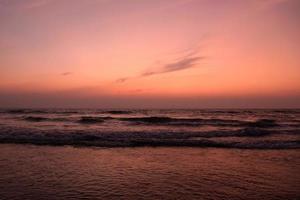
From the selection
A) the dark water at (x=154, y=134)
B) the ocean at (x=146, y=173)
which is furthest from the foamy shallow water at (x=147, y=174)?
the dark water at (x=154, y=134)

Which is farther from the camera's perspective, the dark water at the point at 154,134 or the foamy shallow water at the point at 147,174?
the dark water at the point at 154,134

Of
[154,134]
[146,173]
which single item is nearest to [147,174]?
[146,173]

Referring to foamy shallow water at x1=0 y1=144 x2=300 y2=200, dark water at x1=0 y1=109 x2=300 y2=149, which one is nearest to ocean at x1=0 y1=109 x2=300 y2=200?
foamy shallow water at x1=0 y1=144 x2=300 y2=200

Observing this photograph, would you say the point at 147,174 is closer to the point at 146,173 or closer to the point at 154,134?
the point at 146,173

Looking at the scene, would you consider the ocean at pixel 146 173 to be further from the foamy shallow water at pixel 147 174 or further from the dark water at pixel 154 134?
the dark water at pixel 154 134

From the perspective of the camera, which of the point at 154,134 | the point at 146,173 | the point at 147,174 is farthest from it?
the point at 154,134

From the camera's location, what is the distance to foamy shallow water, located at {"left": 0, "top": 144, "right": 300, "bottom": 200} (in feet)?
20.0

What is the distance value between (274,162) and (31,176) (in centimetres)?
717

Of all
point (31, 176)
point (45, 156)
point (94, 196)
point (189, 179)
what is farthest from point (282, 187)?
point (45, 156)

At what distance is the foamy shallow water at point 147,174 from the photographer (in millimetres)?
6109

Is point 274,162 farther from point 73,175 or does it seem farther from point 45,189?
point 45,189

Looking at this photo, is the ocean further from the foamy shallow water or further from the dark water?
the dark water

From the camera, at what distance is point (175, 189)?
641 cm

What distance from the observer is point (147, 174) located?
7703mm
